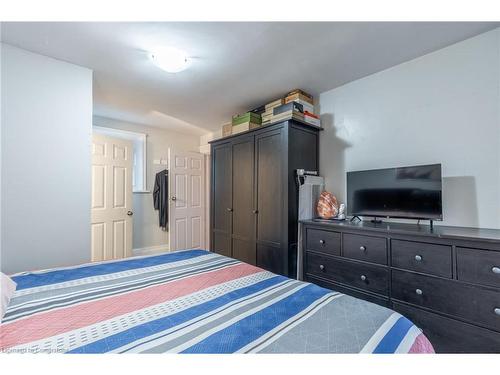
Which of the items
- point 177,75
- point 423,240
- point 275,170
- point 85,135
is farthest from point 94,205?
point 423,240

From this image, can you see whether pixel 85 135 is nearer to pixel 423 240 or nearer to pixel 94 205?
pixel 94 205

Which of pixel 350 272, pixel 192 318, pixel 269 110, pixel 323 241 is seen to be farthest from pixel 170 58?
pixel 350 272

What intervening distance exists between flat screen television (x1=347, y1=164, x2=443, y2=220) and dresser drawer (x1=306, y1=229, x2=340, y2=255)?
35cm

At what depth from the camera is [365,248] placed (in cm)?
182

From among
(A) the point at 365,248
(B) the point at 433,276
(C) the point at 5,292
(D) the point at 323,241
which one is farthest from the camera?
(D) the point at 323,241

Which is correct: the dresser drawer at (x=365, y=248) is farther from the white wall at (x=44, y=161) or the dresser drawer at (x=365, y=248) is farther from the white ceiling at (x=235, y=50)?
the white wall at (x=44, y=161)

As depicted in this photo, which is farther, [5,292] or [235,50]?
[235,50]

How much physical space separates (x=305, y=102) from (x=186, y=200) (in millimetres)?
2594

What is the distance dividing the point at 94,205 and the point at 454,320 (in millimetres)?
3786

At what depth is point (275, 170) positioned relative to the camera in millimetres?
2463

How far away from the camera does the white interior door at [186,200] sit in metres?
3.85

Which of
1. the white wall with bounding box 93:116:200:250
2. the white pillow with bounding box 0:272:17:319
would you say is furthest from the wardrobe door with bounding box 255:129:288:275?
the white wall with bounding box 93:116:200:250

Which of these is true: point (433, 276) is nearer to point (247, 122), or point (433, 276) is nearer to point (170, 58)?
point (247, 122)

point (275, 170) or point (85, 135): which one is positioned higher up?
point (85, 135)
